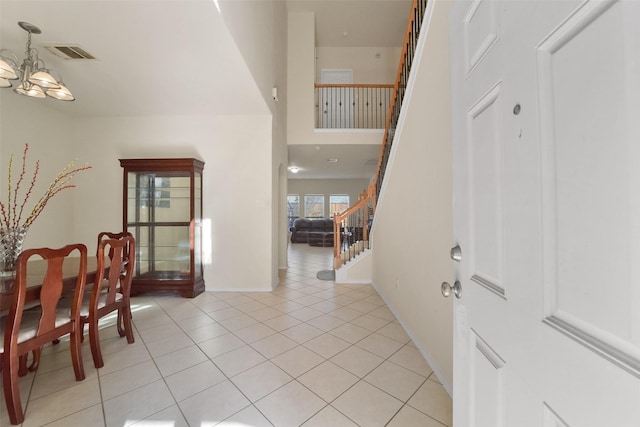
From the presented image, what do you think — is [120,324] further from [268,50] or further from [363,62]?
[363,62]

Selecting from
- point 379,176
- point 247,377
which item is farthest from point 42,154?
point 379,176

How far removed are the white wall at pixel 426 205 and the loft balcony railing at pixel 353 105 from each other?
11.3ft

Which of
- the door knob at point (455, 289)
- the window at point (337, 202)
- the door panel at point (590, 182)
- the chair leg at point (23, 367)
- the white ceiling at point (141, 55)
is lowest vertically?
the chair leg at point (23, 367)

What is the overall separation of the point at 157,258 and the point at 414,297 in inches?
142

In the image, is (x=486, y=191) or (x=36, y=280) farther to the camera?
(x=36, y=280)

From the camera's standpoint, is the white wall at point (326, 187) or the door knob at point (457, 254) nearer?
the door knob at point (457, 254)

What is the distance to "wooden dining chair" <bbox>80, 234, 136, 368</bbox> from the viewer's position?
1921mm

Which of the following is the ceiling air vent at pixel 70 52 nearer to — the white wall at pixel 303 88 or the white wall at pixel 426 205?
the white wall at pixel 426 205

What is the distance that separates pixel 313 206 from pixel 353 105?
6.36 metres

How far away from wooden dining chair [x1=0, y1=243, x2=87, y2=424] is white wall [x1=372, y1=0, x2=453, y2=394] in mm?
2509

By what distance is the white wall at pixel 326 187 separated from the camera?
1159cm

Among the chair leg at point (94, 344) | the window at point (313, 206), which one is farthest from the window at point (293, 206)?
the chair leg at point (94, 344)

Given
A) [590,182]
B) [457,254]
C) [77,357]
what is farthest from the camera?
[77,357]

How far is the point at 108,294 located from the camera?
6.97 ft
